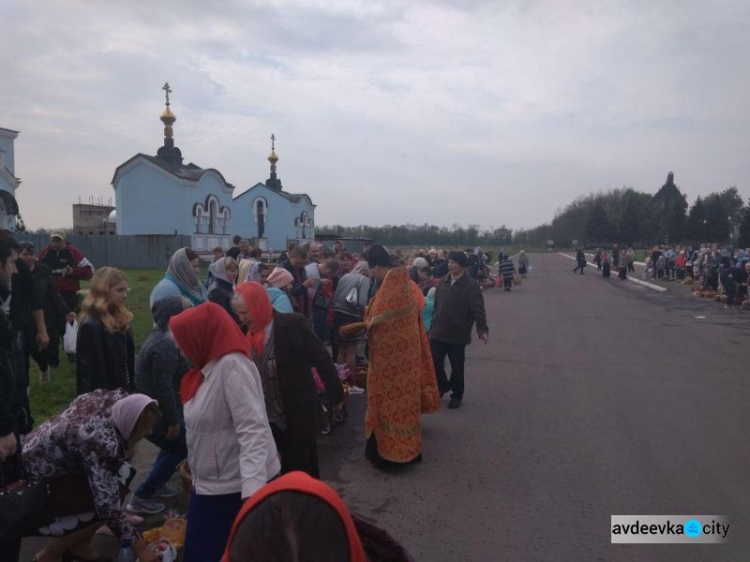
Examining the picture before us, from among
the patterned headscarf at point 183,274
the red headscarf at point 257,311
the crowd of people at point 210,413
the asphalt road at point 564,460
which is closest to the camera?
the crowd of people at point 210,413

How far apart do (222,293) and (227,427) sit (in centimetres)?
404

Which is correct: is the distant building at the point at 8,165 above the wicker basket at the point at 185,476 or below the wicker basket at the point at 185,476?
above

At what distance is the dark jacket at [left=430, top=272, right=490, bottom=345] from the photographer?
7324 millimetres

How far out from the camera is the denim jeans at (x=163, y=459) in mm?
4449

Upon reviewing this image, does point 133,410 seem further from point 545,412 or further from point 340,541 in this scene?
point 545,412

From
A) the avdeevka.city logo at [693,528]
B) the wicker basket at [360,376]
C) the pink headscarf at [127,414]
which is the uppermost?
the pink headscarf at [127,414]

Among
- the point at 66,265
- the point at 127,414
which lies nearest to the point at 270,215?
the point at 66,265

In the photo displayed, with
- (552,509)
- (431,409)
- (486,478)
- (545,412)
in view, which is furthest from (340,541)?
(545,412)

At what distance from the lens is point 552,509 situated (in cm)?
466

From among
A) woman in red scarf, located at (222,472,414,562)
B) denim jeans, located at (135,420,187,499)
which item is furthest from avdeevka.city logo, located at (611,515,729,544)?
woman in red scarf, located at (222,472,414,562)

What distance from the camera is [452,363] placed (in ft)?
24.7

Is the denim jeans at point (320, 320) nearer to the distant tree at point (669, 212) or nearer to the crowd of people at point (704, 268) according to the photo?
the crowd of people at point (704, 268)

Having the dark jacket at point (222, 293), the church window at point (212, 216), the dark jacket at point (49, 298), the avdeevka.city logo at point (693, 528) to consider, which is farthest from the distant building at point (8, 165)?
the avdeevka.city logo at point (693, 528)

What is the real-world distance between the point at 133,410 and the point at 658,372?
8427 millimetres
